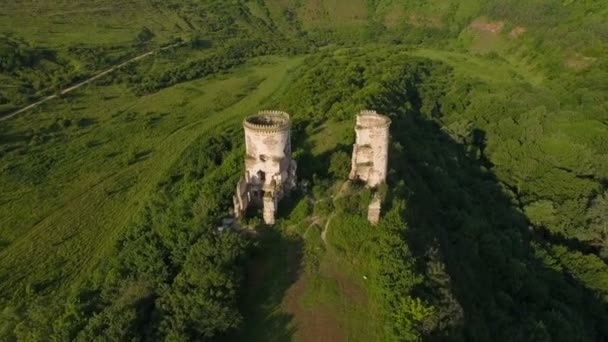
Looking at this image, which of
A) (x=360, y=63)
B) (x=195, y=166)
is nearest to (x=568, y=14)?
(x=360, y=63)

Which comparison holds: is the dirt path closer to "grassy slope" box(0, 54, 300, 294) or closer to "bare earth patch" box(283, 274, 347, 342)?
"grassy slope" box(0, 54, 300, 294)

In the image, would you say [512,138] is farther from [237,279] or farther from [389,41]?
[389,41]

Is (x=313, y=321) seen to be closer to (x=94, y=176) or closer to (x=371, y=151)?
(x=371, y=151)

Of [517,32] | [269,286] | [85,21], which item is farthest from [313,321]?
[517,32]

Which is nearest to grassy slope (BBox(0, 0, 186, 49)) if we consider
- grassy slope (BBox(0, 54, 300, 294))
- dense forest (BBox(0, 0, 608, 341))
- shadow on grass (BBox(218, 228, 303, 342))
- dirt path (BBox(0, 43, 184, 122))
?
dense forest (BBox(0, 0, 608, 341))

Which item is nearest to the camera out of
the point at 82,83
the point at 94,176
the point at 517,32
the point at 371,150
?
the point at 371,150

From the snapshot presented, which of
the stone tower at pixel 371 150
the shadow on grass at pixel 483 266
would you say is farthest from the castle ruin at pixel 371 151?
the shadow on grass at pixel 483 266

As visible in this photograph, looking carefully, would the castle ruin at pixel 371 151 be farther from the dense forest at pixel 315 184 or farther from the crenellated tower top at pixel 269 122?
the crenellated tower top at pixel 269 122

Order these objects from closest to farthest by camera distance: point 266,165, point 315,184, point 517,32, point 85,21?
point 266,165 < point 315,184 < point 85,21 < point 517,32
